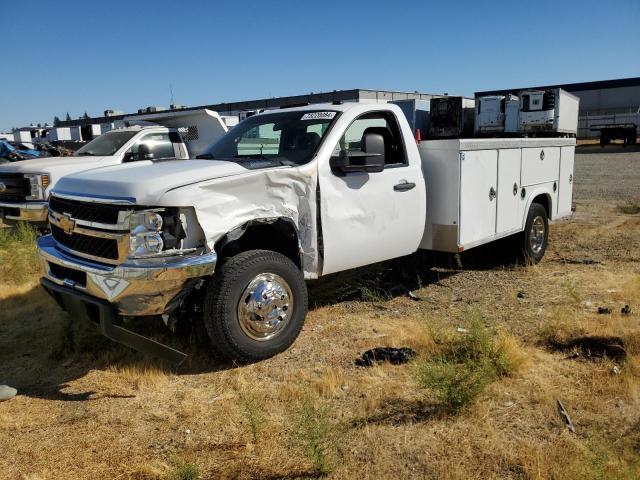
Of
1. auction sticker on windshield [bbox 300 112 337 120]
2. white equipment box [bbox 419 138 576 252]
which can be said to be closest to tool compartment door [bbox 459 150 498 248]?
white equipment box [bbox 419 138 576 252]

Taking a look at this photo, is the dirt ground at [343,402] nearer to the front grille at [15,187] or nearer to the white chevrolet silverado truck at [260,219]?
the white chevrolet silverado truck at [260,219]

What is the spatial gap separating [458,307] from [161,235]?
3.26 meters

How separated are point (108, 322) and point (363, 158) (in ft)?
7.93

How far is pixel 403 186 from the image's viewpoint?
539cm

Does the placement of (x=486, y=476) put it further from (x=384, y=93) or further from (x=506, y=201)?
(x=384, y=93)

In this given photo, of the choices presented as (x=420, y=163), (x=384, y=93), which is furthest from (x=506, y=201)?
(x=384, y=93)

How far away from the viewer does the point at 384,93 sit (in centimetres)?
3055

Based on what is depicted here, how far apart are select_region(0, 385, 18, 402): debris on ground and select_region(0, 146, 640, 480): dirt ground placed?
8cm

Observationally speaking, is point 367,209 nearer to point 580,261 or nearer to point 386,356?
point 386,356

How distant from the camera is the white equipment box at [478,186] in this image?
5746 millimetres

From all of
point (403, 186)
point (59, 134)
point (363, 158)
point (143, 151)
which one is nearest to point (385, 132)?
point (403, 186)

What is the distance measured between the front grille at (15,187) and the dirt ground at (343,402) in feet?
13.1

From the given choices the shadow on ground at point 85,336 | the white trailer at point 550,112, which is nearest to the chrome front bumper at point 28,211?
the shadow on ground at point 85,336

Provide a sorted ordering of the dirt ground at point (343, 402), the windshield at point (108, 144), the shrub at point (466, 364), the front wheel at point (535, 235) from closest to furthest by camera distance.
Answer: the dirt ground at point (343, 402) < the shrub at point (466, 364) < the front wheel at point (535, 235) < the windshield at point (108, 144)
